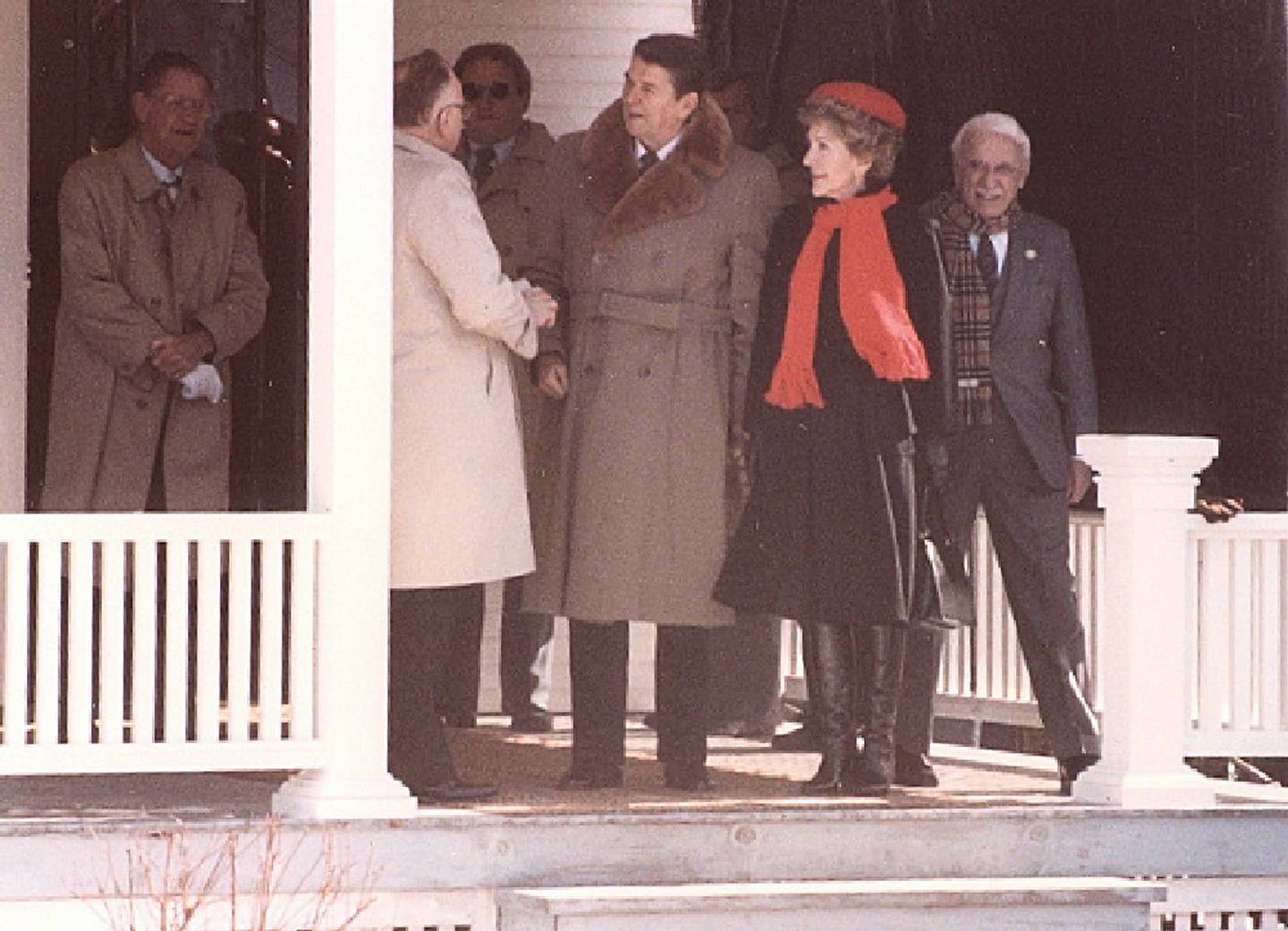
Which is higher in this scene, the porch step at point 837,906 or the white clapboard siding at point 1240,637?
the white clapboard siding at point 1240,637

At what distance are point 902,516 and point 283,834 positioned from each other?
207cm

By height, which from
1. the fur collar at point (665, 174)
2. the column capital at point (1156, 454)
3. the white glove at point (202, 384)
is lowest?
the column capital at point (1156, 454)

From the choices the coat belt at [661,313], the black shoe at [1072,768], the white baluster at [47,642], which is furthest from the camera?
the black shoe at [1072,768]

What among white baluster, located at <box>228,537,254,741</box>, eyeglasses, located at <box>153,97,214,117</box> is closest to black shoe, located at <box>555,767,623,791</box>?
white baluster, located at <box>228,537,254,741</box>

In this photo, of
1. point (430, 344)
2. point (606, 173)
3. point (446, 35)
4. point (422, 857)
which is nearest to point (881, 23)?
point (446, 35)

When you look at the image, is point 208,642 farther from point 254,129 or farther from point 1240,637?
point 254,129

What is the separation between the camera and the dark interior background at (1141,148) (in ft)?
37.5

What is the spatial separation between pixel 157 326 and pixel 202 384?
242 millimetres

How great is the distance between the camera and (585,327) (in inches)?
394

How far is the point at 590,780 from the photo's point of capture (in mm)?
9836

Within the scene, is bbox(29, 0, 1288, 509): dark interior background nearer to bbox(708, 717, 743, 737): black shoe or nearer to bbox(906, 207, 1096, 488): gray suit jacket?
bbox(906, 207, 1096, 488): gray suit jacket

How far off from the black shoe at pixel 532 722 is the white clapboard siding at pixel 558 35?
215 cm

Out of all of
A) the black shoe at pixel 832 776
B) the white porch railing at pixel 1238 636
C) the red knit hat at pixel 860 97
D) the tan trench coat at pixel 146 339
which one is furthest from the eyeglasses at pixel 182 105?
the white porch railing at pixel 1238 636

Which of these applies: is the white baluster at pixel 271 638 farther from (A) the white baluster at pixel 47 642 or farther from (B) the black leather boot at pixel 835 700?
(B) the black leather boot at pixel 835 700
